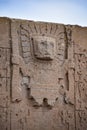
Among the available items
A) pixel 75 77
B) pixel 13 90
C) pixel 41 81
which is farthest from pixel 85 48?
pixel 13 90

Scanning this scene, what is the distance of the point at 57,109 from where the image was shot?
434 inches

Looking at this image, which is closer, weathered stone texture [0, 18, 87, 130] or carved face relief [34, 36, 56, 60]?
weathered stone texture [0, 18, 87, 130]

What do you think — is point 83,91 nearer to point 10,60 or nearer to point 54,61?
point 54,61

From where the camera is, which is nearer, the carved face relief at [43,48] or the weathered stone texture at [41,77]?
the weathered stone texture at [41,77]

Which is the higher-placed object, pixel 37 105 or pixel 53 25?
pixel 53 25

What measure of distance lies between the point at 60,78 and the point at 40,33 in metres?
1.23

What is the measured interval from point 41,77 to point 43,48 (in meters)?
0.71

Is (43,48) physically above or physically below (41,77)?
above

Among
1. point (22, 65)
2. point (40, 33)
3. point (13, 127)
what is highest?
point (40, 33)

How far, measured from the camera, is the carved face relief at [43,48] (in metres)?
10.8

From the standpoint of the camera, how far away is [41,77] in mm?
10891

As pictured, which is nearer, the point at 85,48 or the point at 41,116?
the point at 41,116

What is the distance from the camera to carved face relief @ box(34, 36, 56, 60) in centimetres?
1079

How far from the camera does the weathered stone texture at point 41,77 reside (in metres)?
10.6
